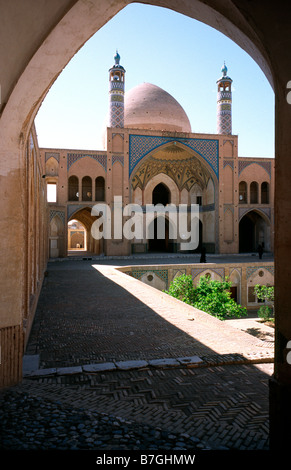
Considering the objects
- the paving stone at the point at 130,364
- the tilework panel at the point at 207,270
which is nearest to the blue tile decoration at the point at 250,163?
the tilework panel at the point at 207,270

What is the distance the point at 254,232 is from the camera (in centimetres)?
2183

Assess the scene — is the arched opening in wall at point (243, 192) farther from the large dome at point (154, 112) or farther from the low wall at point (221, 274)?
the low wall at point (221, 274)

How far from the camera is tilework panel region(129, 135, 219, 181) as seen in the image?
58.1 ft

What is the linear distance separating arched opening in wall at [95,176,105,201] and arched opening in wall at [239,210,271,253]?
9062 mm

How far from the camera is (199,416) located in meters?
2.50

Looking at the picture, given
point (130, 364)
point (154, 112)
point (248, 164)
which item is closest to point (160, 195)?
point (154, 112)

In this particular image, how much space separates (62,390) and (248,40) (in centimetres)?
299

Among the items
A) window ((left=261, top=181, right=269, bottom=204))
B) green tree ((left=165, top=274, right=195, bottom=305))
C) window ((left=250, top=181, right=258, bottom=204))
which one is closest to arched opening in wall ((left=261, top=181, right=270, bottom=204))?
window ((left=261, top=181, right=269, bottom=204))

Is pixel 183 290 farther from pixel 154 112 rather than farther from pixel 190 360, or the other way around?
pixel 154 112

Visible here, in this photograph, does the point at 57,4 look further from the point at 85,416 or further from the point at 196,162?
the point at 196,162

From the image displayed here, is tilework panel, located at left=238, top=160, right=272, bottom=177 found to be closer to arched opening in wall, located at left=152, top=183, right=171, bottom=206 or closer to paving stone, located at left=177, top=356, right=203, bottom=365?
arched opening in wall, located at left=152, top=183, right=171, bottom=206

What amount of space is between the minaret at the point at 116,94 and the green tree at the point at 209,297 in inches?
402

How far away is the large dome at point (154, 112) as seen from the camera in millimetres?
19891

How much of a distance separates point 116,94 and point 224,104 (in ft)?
20.7
